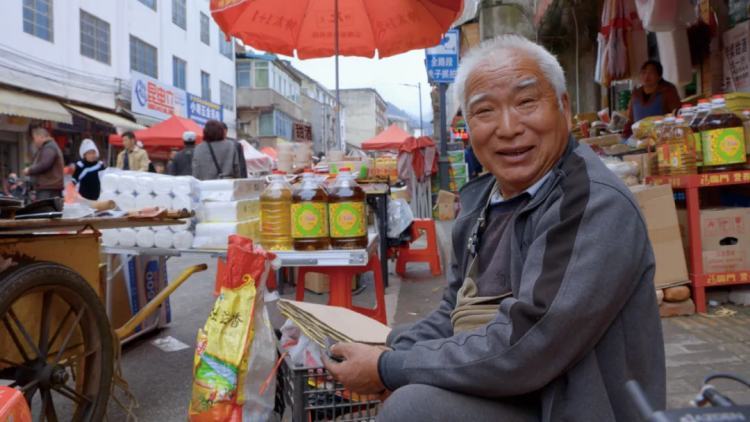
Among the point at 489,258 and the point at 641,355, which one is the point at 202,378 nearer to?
the point at 489,258

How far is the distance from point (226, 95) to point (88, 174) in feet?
87.2

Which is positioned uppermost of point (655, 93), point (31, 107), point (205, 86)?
point (205, 86)

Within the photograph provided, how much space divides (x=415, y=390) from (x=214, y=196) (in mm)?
2417

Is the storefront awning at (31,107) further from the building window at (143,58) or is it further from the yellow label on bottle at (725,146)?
the yellow label on bottle at (725,146)

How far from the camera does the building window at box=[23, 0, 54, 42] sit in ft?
51.8

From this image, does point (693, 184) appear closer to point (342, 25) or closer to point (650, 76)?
point (650, 76)

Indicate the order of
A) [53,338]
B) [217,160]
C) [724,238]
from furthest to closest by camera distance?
[217,160] < [724,238] < [53,338]

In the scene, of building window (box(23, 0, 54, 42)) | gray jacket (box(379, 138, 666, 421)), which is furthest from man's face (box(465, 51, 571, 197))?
building window (box(23, 0, 54, 42))

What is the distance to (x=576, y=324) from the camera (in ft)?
3.95

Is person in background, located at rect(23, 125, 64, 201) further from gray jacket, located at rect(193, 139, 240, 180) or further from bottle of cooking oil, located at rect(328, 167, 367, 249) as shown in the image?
bottle of cooking oil, located at rect(328, 167, 367, 249)

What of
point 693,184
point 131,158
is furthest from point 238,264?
point 131,158

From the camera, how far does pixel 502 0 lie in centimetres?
480

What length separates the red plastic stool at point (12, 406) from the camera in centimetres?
115

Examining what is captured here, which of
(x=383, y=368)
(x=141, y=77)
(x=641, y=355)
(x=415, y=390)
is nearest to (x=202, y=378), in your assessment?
(x=383, y=368)
